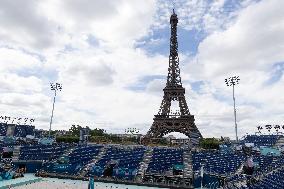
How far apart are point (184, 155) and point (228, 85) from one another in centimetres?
1966

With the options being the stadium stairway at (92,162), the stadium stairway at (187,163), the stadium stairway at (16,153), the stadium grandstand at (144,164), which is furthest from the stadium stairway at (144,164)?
the stadium stairway at (16,153)

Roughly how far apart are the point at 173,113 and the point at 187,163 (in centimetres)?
3244

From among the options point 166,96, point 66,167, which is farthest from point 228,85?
point 66,167

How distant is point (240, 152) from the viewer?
220 ft

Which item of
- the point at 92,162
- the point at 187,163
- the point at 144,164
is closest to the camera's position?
the point at 187,163

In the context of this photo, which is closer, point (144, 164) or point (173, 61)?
point (144, 164)

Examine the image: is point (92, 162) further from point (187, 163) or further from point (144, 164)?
point (187, 163)

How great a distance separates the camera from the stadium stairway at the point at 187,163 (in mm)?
55438

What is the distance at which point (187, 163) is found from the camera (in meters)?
59.4

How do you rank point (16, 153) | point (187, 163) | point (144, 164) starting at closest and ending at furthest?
point (187, 163)
point (144, 164)
point (16, 153)

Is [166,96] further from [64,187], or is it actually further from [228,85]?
[64,187]

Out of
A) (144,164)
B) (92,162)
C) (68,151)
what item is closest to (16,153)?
(68,151)

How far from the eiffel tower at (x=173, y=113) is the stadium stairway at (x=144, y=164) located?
65.0 feet

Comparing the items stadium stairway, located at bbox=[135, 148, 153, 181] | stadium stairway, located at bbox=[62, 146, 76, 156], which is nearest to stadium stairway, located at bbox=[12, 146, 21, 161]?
stadium stairway, located at bbox=[62, 146, 76, 156]
